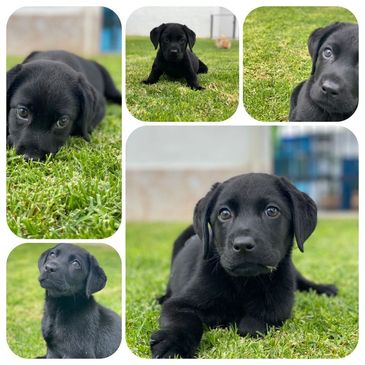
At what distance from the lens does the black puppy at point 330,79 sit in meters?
3.25

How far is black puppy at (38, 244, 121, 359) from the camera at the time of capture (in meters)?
3.27

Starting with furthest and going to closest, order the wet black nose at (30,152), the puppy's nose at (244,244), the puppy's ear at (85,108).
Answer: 1. the puppy's ear at (85,108)
2. the wet black nose at (30,152)
3. the puppy's nose at (244,244)

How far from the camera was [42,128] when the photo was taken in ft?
12.2

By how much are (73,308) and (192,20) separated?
5.37 ft

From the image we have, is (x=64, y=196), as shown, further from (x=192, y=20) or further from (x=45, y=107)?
(x=192, y=20)

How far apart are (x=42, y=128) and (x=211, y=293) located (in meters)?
1.38

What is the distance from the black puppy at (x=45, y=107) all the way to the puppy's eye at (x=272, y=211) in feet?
4.43

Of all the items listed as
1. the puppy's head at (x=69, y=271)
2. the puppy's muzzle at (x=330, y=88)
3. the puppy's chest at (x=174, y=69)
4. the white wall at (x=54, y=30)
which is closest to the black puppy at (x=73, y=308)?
the puppy's head at (x=69, y=271)

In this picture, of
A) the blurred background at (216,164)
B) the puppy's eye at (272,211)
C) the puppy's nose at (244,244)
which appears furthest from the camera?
the blurred background at (216,164)

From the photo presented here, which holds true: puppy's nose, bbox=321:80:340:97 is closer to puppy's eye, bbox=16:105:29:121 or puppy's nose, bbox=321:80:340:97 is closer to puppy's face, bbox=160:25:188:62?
puppy's face, bbox=160:25:188:62

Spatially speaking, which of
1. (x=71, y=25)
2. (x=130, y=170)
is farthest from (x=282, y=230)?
(x=130, y=170)

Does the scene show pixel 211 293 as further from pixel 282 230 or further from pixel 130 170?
pixel 130 170

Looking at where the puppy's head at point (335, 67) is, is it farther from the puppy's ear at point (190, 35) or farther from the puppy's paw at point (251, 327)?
the puppy's paw at point (251, 327)

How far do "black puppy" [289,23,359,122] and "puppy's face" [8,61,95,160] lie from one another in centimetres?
136
